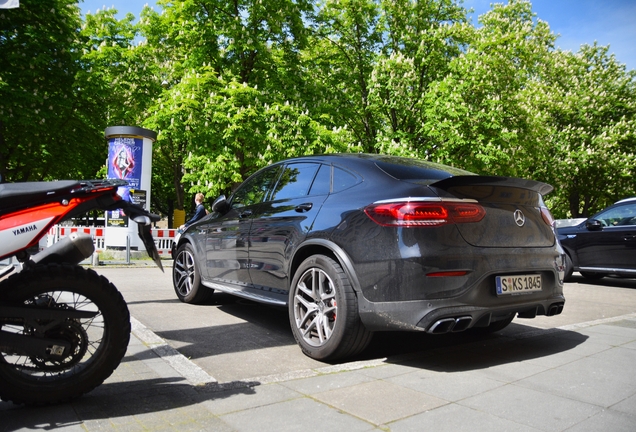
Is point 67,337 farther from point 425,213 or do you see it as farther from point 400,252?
point 425,213

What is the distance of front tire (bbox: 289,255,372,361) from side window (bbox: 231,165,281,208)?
1.40 m

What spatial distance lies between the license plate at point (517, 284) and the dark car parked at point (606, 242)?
7.35 meters

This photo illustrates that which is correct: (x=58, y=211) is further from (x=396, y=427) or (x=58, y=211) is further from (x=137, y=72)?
(x=137, y=72)

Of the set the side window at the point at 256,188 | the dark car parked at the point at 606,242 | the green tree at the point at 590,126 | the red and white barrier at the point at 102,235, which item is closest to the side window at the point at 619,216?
the dark car parked at the point at 606,242

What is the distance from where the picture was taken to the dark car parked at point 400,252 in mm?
3572

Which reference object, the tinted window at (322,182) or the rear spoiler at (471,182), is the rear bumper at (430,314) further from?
the tinted window at (322,182)

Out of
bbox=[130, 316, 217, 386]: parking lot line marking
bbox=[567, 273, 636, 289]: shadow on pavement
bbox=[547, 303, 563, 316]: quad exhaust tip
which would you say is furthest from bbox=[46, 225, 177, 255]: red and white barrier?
bbox=[547, 303, 563, 316]: quad exhaust tip

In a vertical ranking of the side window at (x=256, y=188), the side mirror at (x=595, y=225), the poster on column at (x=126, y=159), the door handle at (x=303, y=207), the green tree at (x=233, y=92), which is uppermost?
the green tree at (x=233, y=92)

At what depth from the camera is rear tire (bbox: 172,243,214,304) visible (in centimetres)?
641

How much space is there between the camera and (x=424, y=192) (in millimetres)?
3707

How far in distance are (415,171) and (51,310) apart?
2.78 meters

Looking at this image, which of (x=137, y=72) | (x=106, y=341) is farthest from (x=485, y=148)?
(x=106, y=341)

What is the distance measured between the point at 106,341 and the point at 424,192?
232cm

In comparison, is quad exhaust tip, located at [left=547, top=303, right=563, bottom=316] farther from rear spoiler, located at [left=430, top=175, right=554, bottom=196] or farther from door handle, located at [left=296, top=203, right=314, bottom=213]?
door handle, located at [left=296, top=203, right=314, bottom=213]
